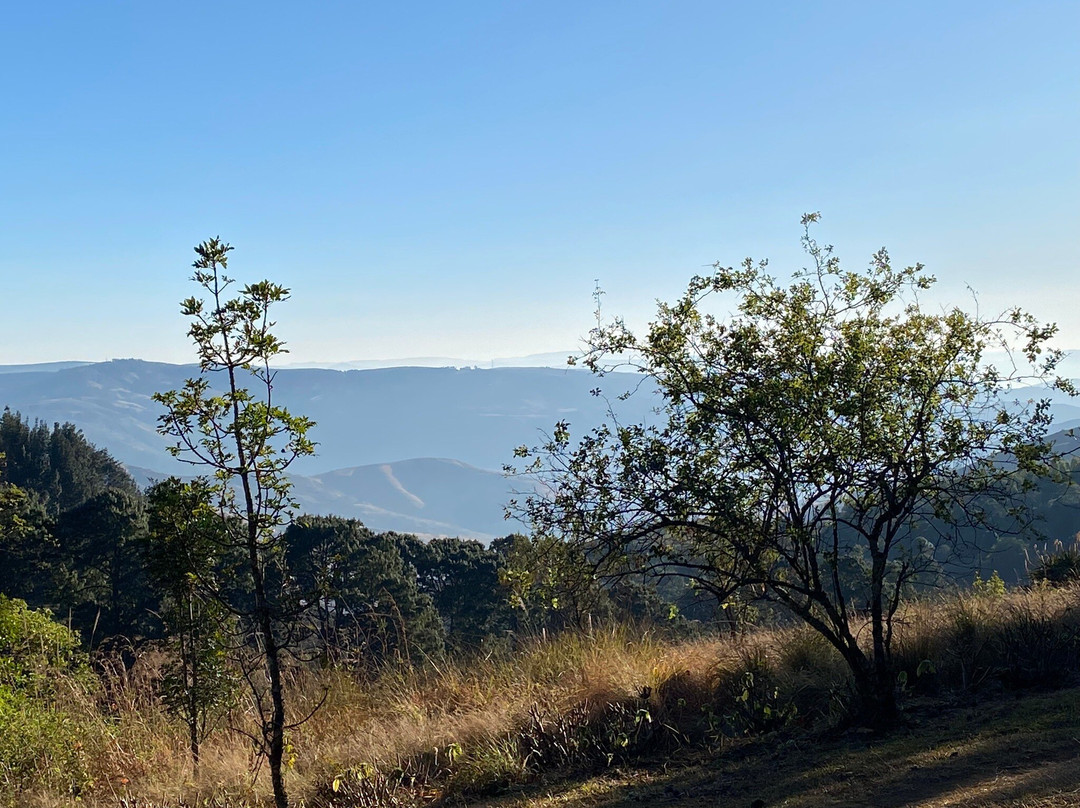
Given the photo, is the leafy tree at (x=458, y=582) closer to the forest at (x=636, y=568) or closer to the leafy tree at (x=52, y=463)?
the leafy tree at (x=52, y=463)

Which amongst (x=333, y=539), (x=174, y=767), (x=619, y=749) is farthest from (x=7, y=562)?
(x=619, y=749)

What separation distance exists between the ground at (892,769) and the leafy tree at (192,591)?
1.97m

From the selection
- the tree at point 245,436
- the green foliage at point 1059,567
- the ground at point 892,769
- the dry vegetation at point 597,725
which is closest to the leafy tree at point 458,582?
the green foliage at point 1059,567

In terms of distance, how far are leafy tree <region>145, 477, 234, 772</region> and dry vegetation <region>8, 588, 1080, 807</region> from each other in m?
0.49

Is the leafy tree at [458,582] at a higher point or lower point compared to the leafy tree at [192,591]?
lower

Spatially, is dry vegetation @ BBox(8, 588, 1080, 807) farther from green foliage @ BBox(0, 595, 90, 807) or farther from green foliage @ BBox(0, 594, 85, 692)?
green foliage @ BBox(0, 594, 85, 692)

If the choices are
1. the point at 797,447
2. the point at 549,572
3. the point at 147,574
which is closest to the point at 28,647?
the point at 147,574

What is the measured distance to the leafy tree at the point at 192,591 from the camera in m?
4.50

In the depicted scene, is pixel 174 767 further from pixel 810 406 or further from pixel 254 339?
pixel 810 406

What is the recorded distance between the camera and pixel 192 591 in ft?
16.3

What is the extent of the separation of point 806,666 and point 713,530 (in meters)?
2.20

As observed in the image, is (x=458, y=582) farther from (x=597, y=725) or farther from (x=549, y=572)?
(x=549, y=572)

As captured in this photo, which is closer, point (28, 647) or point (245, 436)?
point (245, 436)

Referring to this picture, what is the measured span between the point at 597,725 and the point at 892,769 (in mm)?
2085
